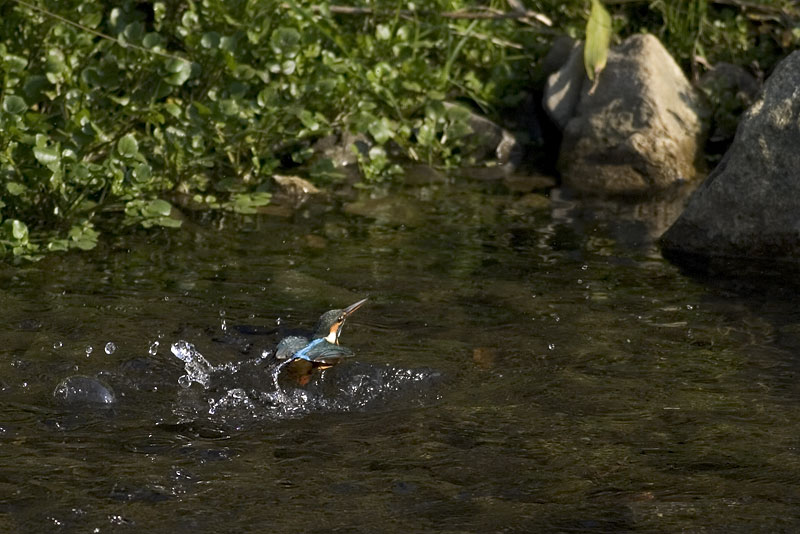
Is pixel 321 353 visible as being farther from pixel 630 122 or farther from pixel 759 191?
pixel 630 122

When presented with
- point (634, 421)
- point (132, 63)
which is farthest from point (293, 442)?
point (132, 63)

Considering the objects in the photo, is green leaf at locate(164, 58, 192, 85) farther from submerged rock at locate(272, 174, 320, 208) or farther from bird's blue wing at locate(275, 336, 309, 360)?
bird's blue wing at locate(275, 336, 309, 360)

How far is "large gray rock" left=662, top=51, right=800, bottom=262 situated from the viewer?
6.04 m

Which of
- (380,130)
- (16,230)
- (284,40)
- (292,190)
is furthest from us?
(380,130)

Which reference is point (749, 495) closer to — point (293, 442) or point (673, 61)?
point (293, 442)

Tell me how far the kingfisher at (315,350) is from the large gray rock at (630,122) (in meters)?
3.69

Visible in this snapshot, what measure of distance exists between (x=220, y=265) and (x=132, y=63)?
1251 mm

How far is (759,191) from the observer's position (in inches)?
239

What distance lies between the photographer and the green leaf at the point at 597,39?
7.10m

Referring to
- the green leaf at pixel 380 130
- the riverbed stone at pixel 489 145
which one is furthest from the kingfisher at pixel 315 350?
the riverbed stone at pixel 489 145

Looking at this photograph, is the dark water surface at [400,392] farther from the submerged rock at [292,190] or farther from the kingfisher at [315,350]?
the submerged rock at [292,190]

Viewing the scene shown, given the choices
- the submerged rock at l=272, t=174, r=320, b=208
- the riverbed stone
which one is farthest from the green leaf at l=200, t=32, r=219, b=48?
the riverbed stone

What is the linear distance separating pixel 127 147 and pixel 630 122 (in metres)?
3.59

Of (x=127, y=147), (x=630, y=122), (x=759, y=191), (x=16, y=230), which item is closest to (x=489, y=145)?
(x=630, y=122)
